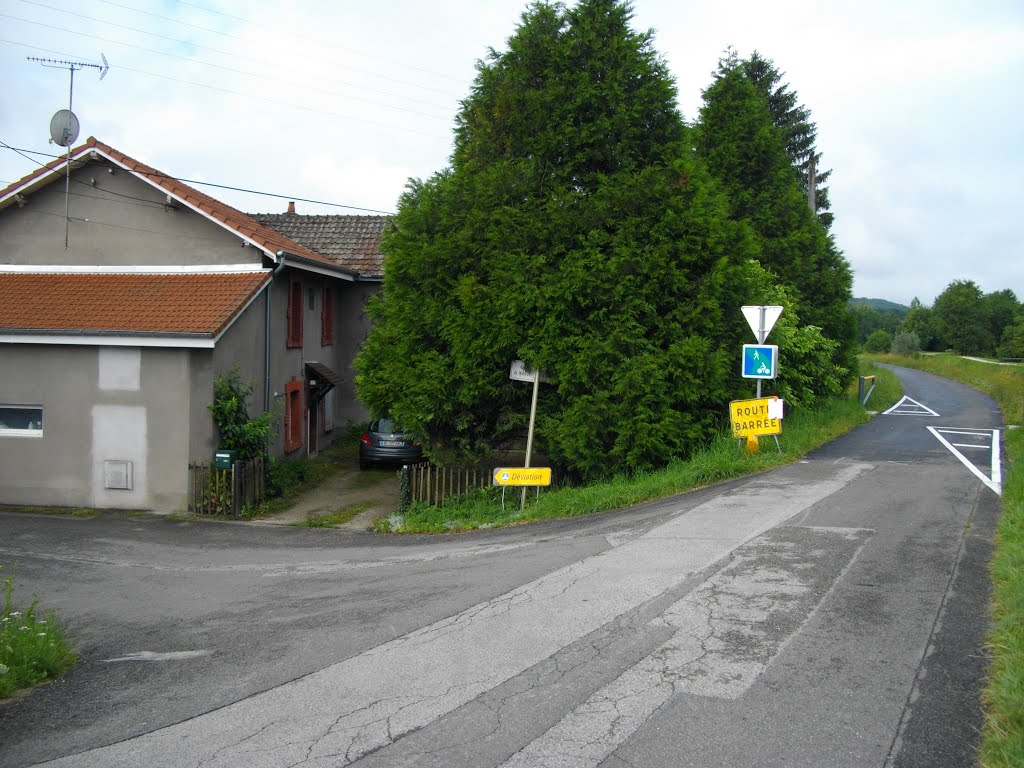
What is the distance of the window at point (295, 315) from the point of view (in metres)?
19.5

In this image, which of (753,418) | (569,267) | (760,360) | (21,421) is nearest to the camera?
(760,360)

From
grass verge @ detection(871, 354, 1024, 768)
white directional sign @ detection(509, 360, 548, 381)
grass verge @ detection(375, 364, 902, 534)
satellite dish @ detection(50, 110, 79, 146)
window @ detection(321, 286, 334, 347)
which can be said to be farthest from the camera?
window @ detection(321, 286, 334, 347)

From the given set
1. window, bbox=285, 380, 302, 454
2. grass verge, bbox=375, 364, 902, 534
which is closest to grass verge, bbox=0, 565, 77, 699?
grass verge, bbox=375, 364, 902, 534

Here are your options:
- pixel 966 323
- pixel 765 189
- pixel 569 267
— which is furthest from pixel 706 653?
pixel 966 323

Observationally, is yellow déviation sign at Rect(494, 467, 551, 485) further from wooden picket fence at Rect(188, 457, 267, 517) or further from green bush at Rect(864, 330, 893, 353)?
green bush at Rect(864, 330, 893, 353)

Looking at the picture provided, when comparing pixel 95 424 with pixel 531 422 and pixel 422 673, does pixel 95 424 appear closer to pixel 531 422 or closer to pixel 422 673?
pixel 531 422

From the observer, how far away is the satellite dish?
17.0 meters

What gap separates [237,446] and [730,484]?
914 cm

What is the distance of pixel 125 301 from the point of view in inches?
647

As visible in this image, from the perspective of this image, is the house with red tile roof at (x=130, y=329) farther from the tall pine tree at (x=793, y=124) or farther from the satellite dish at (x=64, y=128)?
the tall pine tree at (x=793, y=124)

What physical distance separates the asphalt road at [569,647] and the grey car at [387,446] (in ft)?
26.7

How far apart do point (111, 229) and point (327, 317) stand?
6.11 meters

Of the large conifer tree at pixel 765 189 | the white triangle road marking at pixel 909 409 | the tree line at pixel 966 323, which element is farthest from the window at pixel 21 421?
the tree line at pixel 966 323

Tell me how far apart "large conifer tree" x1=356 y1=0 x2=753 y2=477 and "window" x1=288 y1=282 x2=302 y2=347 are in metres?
5.77
